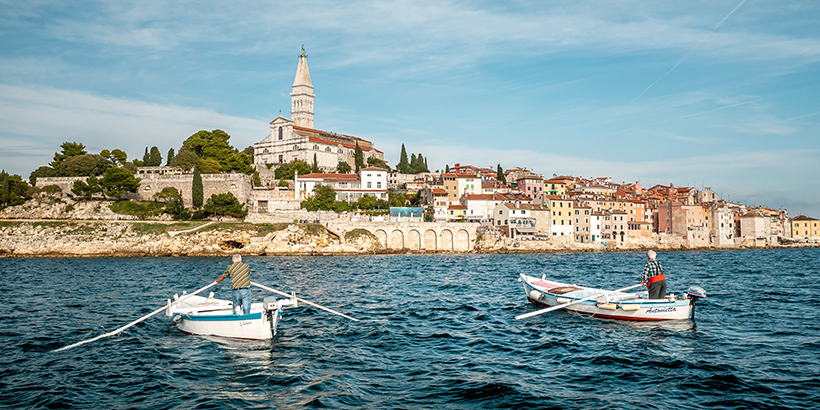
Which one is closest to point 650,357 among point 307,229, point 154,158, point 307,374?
point 307,374

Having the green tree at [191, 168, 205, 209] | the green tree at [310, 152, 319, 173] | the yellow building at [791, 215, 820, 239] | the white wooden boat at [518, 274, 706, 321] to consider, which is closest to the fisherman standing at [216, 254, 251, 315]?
the white wooden boat at [518, 274, 706, 321]

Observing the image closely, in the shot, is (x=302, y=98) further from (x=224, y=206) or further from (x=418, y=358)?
(x=418, y=358)

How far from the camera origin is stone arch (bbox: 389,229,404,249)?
2586 inches

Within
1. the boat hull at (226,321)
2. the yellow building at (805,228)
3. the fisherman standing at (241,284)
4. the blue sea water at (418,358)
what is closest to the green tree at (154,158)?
the blue sea water at (418,358)

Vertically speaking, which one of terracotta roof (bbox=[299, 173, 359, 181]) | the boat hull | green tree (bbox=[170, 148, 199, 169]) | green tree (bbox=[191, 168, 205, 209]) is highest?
green tree (bbox=[170, 148, 199, 169])

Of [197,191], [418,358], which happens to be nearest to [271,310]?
[418,358]

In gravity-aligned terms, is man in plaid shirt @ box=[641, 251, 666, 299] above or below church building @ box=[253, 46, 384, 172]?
below

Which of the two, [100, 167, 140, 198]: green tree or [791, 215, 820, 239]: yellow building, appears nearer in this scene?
[100, 167, 140, 198]: green tree

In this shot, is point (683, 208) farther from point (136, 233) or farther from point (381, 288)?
point (136, 233)

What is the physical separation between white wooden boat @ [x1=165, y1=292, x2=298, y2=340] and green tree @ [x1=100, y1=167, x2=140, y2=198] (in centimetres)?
6370

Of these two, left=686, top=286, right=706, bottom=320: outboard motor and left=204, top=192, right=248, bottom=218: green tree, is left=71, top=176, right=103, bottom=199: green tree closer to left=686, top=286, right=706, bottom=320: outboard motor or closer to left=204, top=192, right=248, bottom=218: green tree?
left=204, top=192, right=248, bottom=218: green tree

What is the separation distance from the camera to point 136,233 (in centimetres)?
5988

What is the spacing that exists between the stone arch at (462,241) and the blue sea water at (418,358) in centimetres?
4396

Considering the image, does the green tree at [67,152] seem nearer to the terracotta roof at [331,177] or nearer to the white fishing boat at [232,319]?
the terracotta roof at [331,177]
